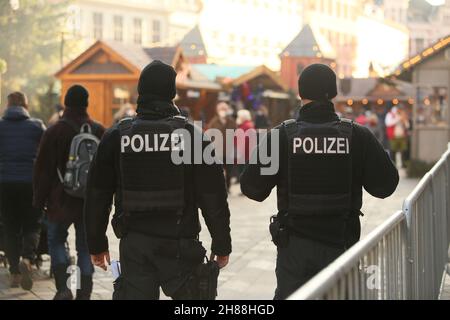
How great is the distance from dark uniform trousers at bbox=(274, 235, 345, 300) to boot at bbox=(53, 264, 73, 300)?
3.36 metres

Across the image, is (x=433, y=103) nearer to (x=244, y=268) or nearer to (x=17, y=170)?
(x=244, y=268)

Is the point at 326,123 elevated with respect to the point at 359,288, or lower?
elevated

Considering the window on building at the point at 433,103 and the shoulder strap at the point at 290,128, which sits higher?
the shoulder strap at the point at 290,128

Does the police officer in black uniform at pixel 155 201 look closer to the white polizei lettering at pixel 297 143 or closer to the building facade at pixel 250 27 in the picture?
the white polizei lettering at pixel 297 143

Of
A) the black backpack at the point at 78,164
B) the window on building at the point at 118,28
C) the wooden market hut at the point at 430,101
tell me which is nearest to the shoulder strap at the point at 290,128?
the black backpack at the point at 78,164

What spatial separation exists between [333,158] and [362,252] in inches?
69.1

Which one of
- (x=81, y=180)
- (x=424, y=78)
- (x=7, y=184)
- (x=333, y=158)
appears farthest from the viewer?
(x=424, y=78)

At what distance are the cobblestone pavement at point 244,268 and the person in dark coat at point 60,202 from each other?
0.36 meters

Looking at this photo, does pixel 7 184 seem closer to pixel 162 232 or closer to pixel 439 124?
pixel 162 232

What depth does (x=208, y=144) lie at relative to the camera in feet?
17.8

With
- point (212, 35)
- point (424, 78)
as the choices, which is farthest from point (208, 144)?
point (212, 35)

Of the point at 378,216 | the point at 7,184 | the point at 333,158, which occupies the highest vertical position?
the point at 333,158

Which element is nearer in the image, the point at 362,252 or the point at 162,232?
the point at 362,252

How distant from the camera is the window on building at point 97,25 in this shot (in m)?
76.2
